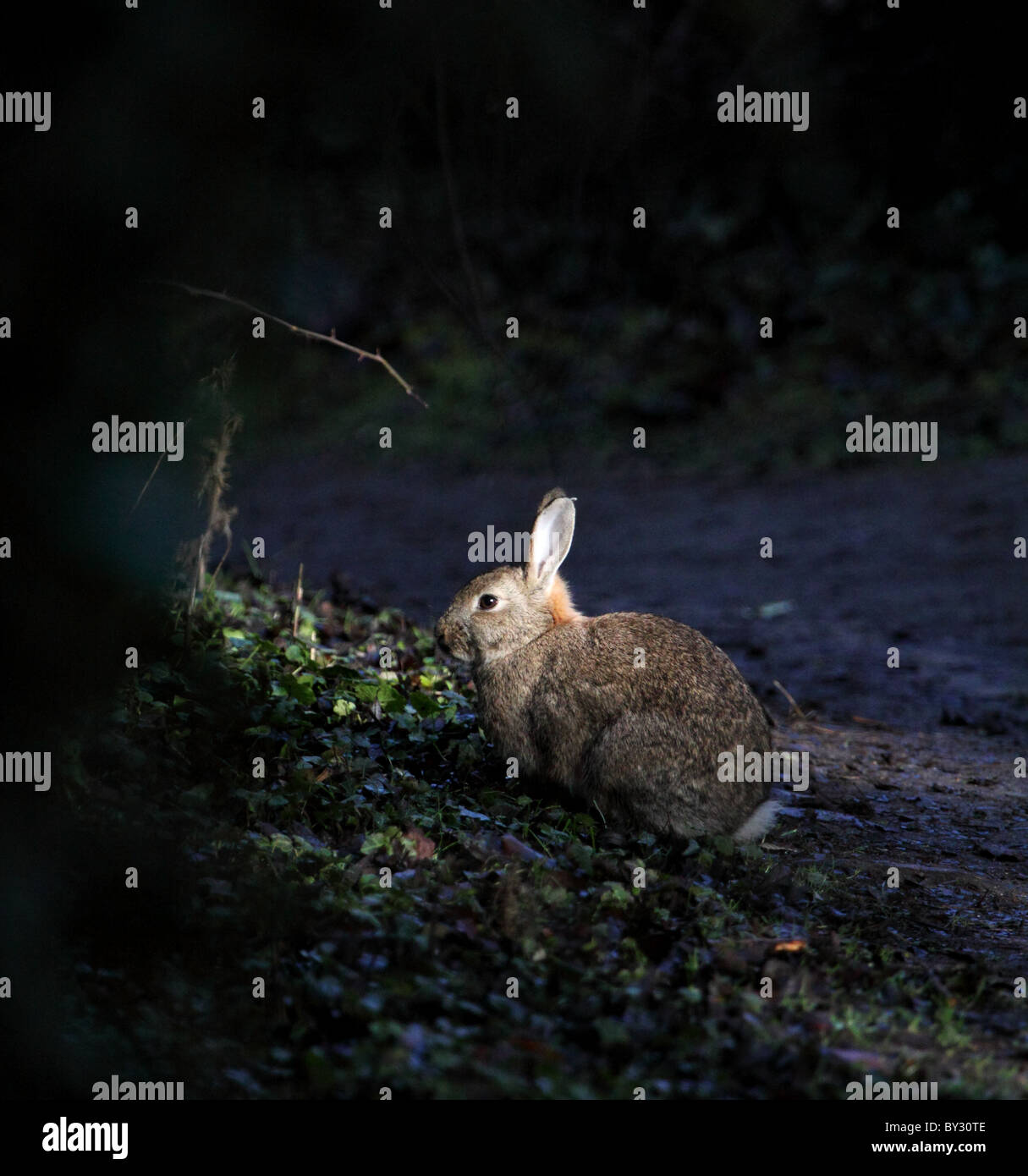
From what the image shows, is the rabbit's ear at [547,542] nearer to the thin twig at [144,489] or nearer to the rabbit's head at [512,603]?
the rabbit's head at [512,603]

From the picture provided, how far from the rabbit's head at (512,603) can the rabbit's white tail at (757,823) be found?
4.20 ft

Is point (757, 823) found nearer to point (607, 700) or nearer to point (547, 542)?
point (607, 700)

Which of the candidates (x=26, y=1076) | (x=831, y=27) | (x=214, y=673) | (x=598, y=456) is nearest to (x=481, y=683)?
(x=214, y=673)

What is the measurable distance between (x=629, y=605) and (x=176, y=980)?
864 centimetres

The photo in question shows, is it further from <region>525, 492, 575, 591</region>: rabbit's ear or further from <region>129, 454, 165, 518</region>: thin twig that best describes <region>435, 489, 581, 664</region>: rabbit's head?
<region>129, 454, 165, 518</region>: thin twig

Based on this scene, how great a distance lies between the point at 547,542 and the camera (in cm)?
649

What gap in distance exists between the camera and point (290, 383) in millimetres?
2580

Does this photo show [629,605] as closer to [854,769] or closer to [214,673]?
[854,769]

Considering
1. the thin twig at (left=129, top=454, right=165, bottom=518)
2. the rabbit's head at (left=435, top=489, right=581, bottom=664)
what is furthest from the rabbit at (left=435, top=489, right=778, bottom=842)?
the thin twig at (left=129, top=454, right=165, bottom=518)

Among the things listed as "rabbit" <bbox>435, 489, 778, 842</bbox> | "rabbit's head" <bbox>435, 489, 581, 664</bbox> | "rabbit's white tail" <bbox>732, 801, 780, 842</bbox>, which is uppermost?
"rabbit's head" <bbox>435, 489, 581, 664</bbox>

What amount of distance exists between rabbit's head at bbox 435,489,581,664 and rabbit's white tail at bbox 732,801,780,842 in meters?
1.28

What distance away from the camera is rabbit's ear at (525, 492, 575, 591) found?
642 cm

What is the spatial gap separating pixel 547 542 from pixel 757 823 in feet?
5.37

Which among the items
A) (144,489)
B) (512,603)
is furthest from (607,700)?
(144,489)
